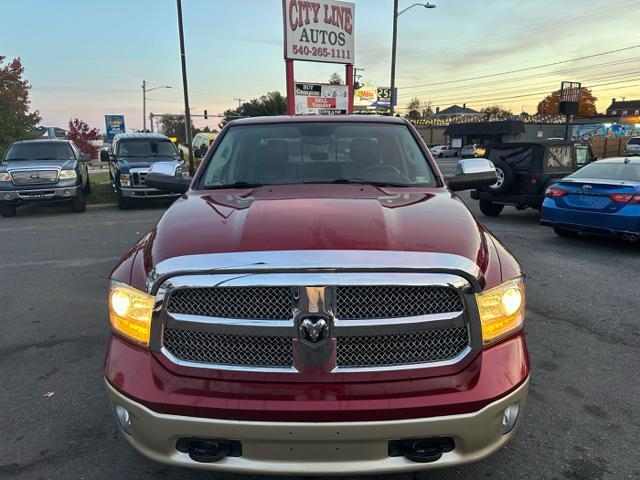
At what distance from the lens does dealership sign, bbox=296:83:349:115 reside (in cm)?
1823

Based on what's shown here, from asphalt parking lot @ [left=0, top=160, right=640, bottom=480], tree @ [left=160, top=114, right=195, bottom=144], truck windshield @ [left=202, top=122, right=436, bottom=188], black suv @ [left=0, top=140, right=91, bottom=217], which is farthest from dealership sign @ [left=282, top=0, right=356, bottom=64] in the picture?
tree @ [left=160, top=114, right=195, bottom=144]

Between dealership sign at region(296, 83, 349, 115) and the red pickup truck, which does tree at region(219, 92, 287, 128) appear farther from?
the red pickup truck

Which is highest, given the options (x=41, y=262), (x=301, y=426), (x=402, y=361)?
(x=402, y=361)

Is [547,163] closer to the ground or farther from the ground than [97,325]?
farther from the ground

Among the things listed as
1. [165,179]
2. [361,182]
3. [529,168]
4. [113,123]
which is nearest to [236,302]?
[361,182]

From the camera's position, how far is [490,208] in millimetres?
11555

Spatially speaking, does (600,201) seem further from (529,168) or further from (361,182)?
(361,182)

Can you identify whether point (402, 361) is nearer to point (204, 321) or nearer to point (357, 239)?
point (357, 239)

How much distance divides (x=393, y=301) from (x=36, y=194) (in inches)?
480

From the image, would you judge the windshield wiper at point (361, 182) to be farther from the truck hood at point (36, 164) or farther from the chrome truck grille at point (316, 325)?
the truck hood at point (36, 164)

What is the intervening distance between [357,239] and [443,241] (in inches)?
15.1

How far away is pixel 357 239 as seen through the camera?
2090mm

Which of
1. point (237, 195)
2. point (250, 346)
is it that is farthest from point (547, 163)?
point (250, 346)

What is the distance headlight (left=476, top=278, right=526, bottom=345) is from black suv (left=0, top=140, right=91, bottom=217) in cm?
1210
